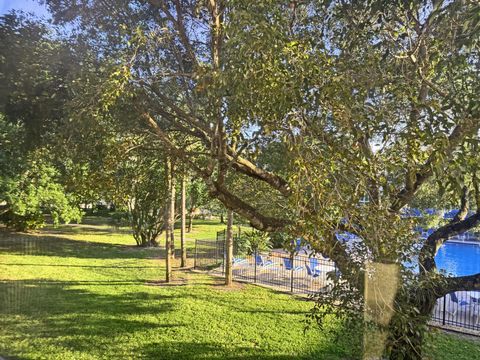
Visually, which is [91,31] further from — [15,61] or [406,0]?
[406,0]

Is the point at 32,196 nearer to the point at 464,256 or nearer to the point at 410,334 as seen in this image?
the point at 410,334

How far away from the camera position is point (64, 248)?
653 inches

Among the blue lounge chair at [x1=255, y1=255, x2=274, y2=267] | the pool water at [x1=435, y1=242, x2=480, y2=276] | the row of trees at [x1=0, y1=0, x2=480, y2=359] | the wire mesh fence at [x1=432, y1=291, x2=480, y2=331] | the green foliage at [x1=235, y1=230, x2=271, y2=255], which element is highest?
the row of trees at [x1=0, y1=0, x2=480, y2=359]

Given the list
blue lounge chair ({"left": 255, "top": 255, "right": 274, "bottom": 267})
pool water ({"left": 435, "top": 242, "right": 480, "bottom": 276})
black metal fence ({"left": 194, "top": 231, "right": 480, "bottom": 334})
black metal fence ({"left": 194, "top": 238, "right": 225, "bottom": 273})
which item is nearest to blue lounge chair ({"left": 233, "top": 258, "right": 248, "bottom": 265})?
black metal fence ({"left": 194, "top": 231, "right": 480, "bottom": 334})

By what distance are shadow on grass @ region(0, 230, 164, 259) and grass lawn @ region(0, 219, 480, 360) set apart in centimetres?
199

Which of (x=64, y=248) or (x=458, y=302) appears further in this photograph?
(x=64, y=248)

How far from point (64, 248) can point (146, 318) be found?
33.1 feet

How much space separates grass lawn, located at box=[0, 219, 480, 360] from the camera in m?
6.40

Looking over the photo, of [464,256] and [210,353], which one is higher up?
[210,353]

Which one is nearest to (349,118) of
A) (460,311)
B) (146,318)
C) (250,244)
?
(146,318)

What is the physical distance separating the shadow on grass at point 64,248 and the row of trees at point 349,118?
1122 centimetres

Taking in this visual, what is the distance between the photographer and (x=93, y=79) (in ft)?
15.9

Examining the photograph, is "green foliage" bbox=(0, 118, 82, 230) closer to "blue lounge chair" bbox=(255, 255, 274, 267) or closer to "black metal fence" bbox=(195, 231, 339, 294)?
"black metal fence" bbox=(195, 231, 339, 294)

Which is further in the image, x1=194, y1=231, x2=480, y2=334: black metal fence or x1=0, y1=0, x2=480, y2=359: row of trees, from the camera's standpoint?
x1=194, y1=231, x2=480, y2=334: black metal fence
